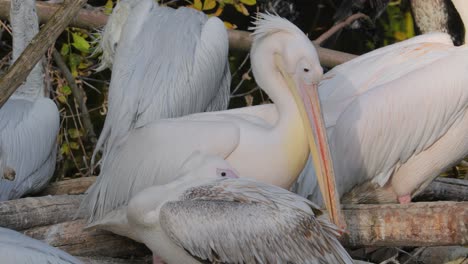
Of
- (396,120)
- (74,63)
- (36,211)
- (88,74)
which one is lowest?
(88,74)

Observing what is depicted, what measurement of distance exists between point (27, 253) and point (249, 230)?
32.6 inches

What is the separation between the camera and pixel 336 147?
5.23 metres

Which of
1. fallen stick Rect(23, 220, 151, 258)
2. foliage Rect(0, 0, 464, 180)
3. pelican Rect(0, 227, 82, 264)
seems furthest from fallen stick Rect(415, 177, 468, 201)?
pelican Rect(0, 227, 82, 264)

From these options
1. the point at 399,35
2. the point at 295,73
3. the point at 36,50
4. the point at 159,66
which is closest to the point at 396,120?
the point at 295,73

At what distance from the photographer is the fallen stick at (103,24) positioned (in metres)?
6.57

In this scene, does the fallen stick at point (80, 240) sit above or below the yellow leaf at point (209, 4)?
below

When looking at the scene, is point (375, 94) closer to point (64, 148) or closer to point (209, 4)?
point (209, 4)

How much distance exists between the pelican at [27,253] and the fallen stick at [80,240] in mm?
621

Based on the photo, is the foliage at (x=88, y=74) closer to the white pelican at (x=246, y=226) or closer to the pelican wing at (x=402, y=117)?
the pelican wing at (x=402, y=117)

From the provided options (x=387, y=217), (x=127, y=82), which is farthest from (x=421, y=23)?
(x=387, y=217)

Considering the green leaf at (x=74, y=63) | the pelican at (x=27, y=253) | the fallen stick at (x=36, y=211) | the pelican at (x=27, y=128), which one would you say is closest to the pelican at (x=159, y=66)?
the fallen stick at (x=36, y=211)

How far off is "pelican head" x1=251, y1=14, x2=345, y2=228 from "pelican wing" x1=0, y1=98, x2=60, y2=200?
5.02 feet

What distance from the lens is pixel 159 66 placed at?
5410mm

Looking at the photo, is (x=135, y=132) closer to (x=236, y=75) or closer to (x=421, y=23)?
(x=421, y=23)
